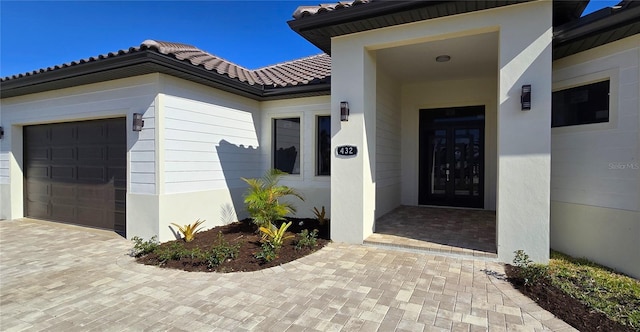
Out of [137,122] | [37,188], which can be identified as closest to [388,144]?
[137,122]

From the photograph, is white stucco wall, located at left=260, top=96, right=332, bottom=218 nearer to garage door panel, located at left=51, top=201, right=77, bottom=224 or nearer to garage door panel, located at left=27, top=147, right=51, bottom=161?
garage door panel, located at left=51, top=201, right=77, bottom=224

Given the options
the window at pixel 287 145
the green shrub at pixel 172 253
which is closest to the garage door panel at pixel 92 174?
the green shrub at pixel 172 253

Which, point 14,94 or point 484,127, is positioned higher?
point 14,94

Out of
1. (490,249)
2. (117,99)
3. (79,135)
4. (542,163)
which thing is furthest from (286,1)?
(490,249)

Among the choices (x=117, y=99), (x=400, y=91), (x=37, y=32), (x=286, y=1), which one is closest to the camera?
(x=117, y=99)

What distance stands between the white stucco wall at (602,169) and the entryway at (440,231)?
1.25 metres

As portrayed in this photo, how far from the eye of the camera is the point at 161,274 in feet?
13.7

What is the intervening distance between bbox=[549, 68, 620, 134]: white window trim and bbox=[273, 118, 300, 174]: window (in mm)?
5461

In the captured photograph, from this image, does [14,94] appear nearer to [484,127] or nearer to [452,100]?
[452,100]

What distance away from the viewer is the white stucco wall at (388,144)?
7066 mm

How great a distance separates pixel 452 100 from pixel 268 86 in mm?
5147

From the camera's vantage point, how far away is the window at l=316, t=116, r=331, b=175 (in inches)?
302

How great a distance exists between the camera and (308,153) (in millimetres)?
7645

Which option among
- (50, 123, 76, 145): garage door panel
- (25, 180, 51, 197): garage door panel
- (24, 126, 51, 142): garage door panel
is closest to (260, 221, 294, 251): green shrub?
(50, 123, 76, 145): garage door panel
